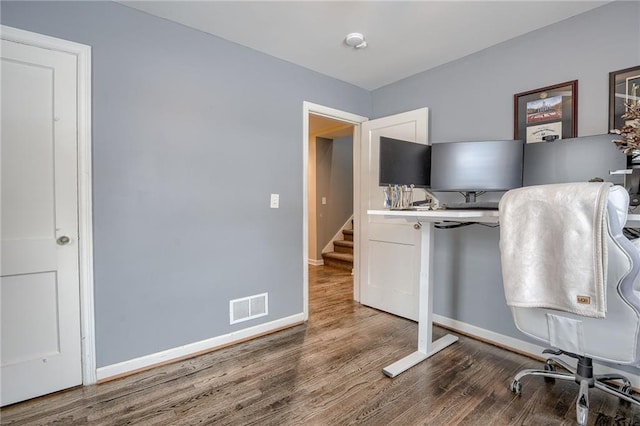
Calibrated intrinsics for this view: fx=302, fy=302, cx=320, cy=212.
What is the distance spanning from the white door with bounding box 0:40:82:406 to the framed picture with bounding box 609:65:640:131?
3325mm

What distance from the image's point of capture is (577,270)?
1.37 m

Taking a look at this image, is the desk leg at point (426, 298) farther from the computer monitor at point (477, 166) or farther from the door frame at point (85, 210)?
the door frame at point (85, 210)

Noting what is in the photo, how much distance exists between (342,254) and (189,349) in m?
3.48

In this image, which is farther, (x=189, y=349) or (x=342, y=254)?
(x=342, y=254)

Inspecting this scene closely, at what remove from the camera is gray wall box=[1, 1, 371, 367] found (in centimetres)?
193

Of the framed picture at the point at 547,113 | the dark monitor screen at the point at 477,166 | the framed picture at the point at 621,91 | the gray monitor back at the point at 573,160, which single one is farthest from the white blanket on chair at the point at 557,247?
the framed picture at the point at 621,91

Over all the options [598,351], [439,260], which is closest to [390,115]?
[439,260]

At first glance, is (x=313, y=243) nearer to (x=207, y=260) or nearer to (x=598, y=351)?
(x=207, y=260)

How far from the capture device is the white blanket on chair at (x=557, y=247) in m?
1.32

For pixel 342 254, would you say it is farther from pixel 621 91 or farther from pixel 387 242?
pixel 621 91

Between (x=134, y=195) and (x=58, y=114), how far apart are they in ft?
1.99

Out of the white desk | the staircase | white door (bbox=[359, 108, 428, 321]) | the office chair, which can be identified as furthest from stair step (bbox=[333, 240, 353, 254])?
the office chair

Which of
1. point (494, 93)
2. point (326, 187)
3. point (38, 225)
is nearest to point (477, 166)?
point (494, 93)

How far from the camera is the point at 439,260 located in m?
2.85
